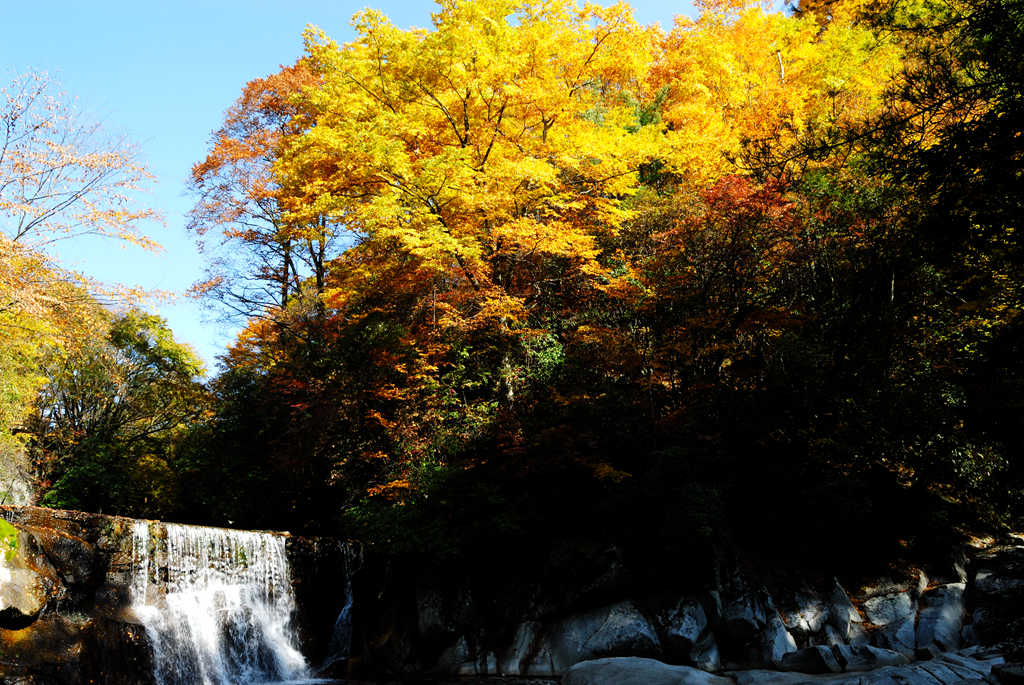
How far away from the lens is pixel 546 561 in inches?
422

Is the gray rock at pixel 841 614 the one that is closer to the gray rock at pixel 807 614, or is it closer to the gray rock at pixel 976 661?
the gray rock at pixel 807 614

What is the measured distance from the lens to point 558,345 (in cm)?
1261

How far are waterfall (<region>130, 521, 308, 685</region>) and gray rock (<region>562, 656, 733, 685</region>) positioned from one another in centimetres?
572

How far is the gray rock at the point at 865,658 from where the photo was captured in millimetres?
8156

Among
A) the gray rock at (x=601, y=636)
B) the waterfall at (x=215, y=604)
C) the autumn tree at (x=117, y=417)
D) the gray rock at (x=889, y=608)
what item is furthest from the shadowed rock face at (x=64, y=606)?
the gray rock at (x=889, y=608)

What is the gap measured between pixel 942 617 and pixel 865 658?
207 cm

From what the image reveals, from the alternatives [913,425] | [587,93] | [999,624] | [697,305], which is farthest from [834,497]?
[587,93]

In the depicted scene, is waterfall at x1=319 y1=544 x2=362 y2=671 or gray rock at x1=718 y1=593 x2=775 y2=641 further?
waterfall at x1=319 y1=544 x2=362 y2=671

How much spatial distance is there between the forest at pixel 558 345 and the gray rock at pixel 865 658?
2269 millimetres

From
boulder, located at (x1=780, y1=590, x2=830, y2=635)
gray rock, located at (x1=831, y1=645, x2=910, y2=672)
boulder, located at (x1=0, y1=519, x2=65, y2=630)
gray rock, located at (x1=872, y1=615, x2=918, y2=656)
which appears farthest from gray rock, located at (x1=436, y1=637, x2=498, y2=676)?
gray rock, located at (x1=872, y1=615, x2=918, y2=656)

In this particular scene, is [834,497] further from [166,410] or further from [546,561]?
[166,410]

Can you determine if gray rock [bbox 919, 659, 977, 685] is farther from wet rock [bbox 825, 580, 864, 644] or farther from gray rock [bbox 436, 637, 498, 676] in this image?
gray rock [bbox 436, 637, 498, 676]

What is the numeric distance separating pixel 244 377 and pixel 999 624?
1585 cm

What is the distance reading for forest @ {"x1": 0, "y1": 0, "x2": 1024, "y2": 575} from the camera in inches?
411
